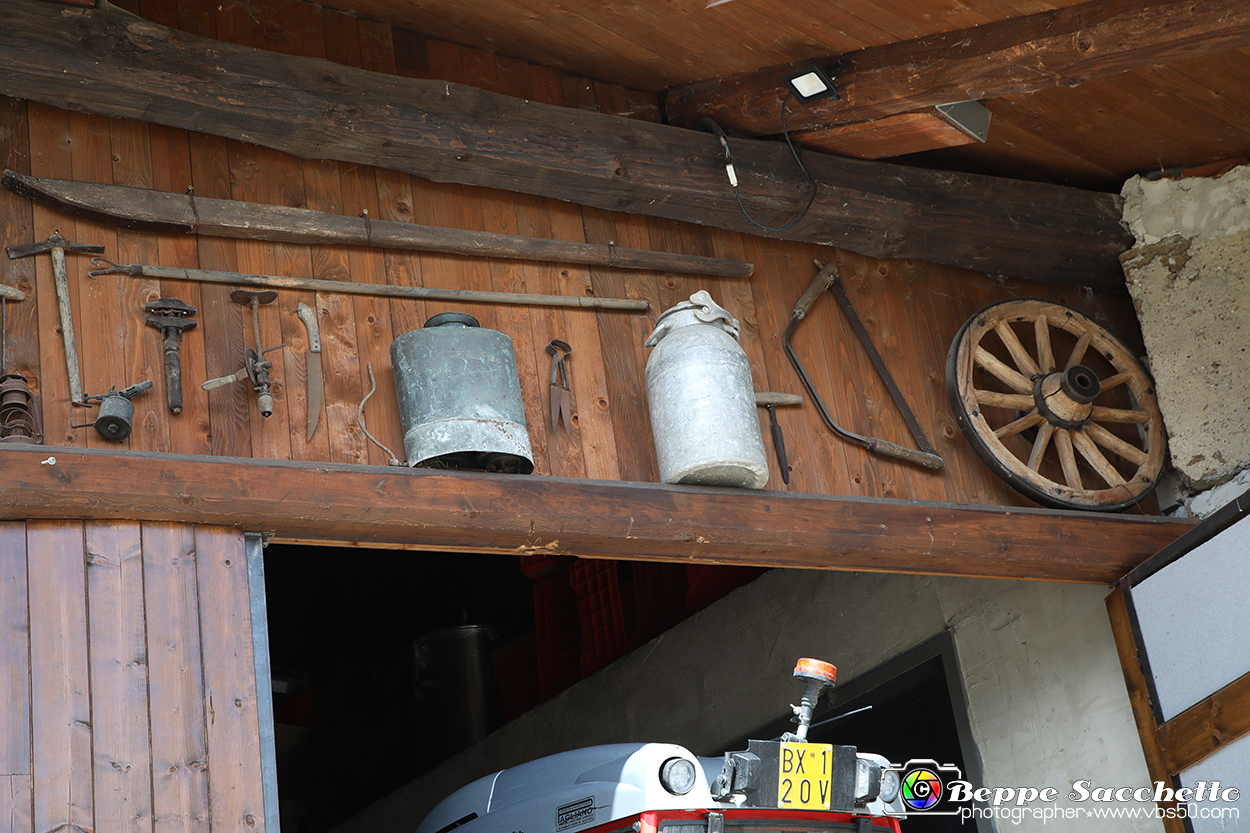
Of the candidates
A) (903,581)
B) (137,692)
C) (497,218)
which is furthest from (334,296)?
(903,581)

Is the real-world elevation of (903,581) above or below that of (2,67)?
below

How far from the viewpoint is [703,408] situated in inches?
187

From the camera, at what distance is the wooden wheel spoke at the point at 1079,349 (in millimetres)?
6126

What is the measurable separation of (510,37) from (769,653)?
13.1 feet

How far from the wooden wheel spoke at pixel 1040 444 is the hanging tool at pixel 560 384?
229cm

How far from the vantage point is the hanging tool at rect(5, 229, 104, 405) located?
4.00 metres

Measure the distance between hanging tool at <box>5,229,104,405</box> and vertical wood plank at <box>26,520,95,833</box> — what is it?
0.50 metres

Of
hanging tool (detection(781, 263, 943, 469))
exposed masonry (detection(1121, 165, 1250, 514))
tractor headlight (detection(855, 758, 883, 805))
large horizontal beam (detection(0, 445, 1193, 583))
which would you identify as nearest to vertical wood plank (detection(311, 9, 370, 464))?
large horizontal beam (detection(0, 445, 1193, 583))

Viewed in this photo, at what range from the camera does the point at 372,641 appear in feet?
33.1

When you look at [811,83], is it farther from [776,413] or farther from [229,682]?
[229,682]

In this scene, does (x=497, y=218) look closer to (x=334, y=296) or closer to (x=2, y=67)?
(x=334, y=296)

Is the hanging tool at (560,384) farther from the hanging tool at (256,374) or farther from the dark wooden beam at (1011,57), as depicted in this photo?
the dark wooden beam at (1011,57)

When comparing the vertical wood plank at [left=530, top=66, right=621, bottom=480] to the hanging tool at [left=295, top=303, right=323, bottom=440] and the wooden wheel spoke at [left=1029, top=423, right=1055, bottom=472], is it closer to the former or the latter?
the hanging tool at [left=295, top=303, right=323, bottom=440]

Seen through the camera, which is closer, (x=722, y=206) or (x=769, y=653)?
(x=722, y=206)
